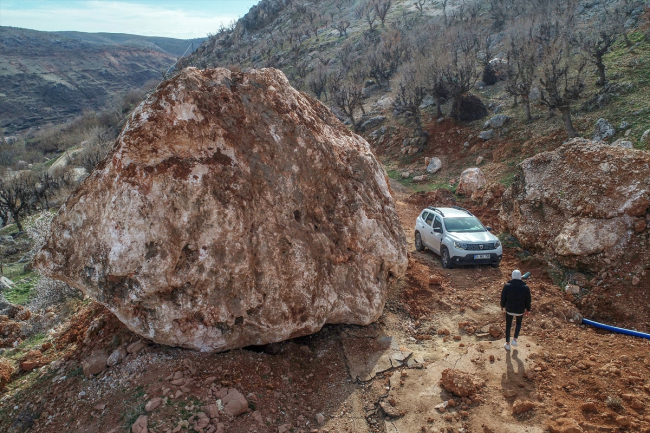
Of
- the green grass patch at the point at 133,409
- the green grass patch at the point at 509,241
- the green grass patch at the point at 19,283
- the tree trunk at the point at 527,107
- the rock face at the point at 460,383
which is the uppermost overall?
the tree trunk at the point at 527,107

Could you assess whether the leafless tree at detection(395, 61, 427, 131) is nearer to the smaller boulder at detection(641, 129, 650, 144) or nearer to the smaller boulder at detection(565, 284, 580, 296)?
the smaller boulder at detection(641, 129, 650, 144)

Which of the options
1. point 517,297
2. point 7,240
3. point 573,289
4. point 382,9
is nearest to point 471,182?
point 573,289

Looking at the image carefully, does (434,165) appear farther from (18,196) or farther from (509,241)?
(18,196)

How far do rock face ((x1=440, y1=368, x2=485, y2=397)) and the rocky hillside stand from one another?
9743 centimetres

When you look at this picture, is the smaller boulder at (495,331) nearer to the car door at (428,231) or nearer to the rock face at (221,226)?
the rock face at (221,226)

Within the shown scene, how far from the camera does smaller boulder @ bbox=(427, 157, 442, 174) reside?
25139 millimetres

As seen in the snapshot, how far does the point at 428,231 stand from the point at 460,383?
7543mm

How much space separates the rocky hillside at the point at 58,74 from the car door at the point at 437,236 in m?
93.3

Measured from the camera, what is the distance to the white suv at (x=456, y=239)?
1184 cm

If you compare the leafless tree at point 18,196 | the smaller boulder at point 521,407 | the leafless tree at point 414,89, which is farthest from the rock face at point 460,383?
the leafless tree at point 18,196

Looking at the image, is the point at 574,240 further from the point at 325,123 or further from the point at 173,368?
the point at 173,368

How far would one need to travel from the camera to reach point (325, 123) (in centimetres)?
930

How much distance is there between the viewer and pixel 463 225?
12977mm

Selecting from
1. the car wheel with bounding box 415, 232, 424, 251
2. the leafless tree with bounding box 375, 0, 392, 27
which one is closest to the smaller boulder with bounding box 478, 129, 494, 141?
the car wheel with bounding box 415, 232, 424, 251
